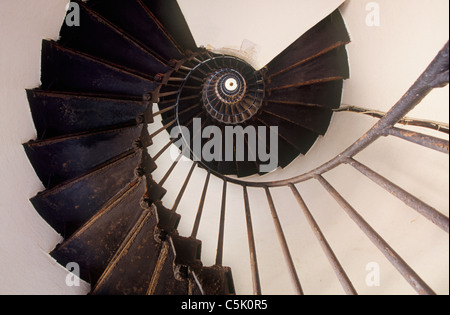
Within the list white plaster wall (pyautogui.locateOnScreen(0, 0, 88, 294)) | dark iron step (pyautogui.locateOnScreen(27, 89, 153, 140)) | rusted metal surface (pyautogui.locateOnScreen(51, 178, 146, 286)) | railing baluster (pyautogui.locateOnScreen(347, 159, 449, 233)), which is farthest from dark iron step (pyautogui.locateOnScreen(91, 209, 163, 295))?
railing baluster (pyautogui.locateOnScreen(347, 159, 449, 233))

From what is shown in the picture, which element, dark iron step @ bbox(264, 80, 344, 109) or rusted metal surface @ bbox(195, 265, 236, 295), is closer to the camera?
rusted metal surface @ bbox(195, 265, 236, 295)

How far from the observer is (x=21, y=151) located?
2.23 meters

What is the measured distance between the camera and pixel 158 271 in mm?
1788

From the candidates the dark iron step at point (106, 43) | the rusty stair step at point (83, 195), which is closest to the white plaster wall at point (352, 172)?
the dark iron step at point (106, 43)

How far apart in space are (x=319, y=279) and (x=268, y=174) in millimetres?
1806

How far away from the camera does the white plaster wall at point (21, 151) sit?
2047 mm

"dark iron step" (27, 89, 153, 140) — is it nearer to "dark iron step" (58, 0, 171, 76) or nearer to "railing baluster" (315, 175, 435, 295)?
"dark iron step" (58, 0, 171, 76)

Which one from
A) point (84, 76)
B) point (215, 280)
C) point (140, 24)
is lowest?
point (215, 280)

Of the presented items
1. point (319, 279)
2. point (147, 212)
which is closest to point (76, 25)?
point (147, 212)

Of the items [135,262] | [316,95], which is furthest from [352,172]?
[135,262]

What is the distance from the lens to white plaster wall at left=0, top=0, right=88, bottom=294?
2.05 meters

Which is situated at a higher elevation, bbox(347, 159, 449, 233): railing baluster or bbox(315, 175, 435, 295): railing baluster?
bbox(347, 159, 449, 233): railing baluster

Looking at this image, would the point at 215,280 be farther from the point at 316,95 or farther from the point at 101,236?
the point at 316,95
